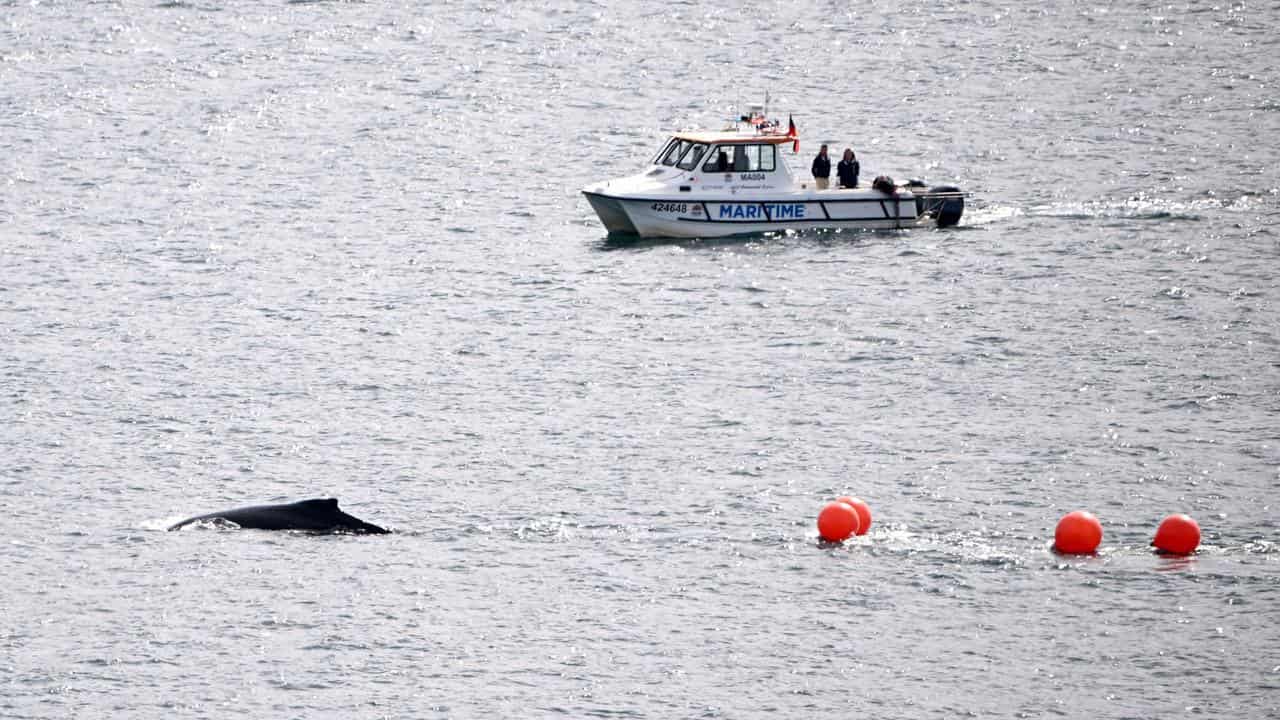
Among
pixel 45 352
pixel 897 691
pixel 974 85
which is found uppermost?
pixel 974 85

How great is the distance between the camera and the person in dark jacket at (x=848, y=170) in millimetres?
59781

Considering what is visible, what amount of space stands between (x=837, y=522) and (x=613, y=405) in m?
9.71

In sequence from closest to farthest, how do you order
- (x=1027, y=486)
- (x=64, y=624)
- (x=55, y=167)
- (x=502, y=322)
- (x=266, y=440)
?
(x=64, y=624)
(x=1027, y=486)
(x=266, y=440)
(x=502, y=322)
(x=55, y=167)

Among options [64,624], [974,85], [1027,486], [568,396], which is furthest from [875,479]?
[974,85]

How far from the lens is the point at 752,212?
59.6 m

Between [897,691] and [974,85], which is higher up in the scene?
[974,85]

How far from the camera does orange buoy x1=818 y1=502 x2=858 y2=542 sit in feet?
119

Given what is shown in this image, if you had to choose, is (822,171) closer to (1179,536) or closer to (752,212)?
(752,212)

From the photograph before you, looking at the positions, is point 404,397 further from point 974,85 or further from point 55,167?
point 974,85

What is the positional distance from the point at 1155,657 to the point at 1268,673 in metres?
1.68

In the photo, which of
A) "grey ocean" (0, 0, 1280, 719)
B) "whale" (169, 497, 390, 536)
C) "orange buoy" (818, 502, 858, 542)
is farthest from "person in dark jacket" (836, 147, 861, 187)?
"whale" (169, 497, 390, 536)

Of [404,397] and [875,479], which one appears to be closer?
[875,479]

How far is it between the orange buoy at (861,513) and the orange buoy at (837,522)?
192 mm

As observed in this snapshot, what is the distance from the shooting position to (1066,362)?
4803 centimetres
